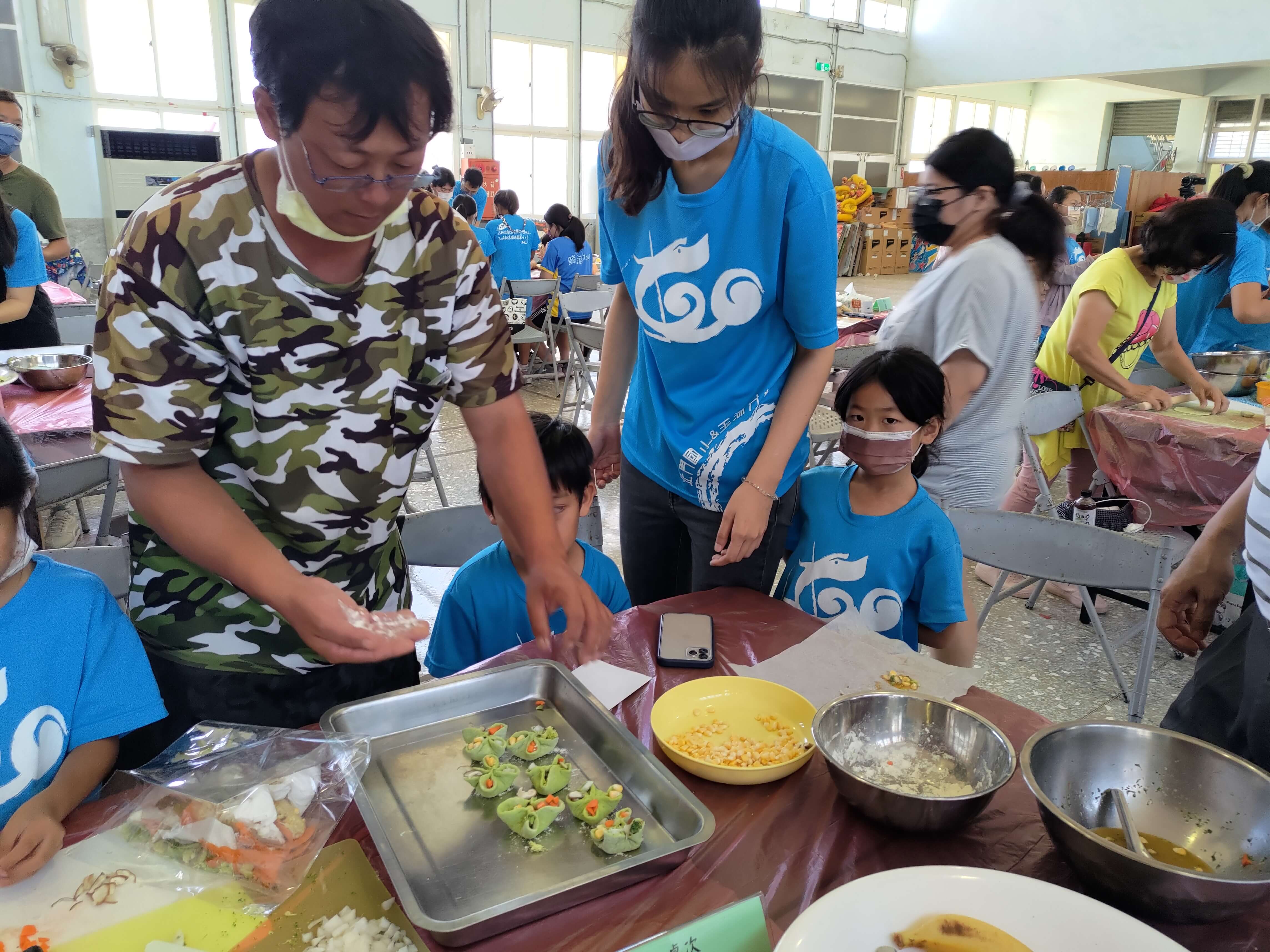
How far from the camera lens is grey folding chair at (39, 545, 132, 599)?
145 cm

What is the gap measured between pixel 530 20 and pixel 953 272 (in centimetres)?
1048

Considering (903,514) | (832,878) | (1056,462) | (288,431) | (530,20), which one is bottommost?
(1056,462)

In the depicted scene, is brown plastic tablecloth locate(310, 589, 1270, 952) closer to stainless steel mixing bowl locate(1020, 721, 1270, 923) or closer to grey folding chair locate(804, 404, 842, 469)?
stainless steel mixing bowl locate(1020, 721, 1270, 923)

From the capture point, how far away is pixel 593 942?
2.43 feet

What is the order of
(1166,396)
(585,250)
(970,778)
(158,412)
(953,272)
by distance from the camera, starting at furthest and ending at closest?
(585,250)
(1166,396)
(953,272)
(970,778)
(158,412)

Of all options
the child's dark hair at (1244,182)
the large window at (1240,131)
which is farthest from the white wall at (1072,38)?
the child's dark hair at (1244,182)

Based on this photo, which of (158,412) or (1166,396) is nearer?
(158,412)

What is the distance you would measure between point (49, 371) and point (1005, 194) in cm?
270

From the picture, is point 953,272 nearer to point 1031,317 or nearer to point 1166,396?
point 1031,317

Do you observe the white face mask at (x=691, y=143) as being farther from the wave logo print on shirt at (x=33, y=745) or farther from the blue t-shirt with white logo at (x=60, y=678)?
the wave logo print on shirt at (x=33, y=745)

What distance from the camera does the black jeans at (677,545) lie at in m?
1.51

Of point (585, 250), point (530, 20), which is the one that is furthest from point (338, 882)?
point (530, 20)

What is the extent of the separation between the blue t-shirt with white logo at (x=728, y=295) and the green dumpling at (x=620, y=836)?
0.70m

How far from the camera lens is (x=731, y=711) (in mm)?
1105
